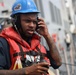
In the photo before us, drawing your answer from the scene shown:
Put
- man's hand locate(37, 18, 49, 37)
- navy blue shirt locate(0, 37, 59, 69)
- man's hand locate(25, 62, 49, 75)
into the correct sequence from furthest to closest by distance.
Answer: man's hand locate(37, 18, 49, 37), navy blue shirt locate(0, 37, 59, 69), man's hand locate(25, 62, 49, 75)

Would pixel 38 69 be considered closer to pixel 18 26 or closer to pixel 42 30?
pixel 18 26

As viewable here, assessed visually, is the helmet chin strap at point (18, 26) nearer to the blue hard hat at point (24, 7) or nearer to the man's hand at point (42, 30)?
the blue hard hat at point (24, 7)

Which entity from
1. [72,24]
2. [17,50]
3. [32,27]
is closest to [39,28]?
[32,27]

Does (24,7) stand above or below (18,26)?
above

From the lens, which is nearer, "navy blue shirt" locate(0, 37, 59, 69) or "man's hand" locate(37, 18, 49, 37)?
"navy blue shirt" locate(0, 37, 59, 69)

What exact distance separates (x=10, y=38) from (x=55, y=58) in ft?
1.51

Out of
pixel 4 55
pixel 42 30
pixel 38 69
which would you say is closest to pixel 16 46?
pixel 4 55

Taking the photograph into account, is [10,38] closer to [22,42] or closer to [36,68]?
[22,42]

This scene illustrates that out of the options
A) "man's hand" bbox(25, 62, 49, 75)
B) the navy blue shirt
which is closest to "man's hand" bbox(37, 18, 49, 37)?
the navy blue shirt

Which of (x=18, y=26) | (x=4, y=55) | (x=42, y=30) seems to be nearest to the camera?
(x=4, y=55)

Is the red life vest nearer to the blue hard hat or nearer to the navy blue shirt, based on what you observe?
the navy blue shirt

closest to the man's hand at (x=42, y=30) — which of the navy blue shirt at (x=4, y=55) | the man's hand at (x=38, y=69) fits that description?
the navy blue shirt at (x=4, y=55)

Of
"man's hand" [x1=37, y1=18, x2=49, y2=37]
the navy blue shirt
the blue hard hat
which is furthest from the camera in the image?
"man's hand" [x1=37, y1=18, x2=49, y2=37]

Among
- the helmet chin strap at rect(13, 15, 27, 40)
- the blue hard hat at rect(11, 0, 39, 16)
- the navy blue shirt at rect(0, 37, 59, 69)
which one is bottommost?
the navy blue shirt at rect(0, 37, 59, 69)
